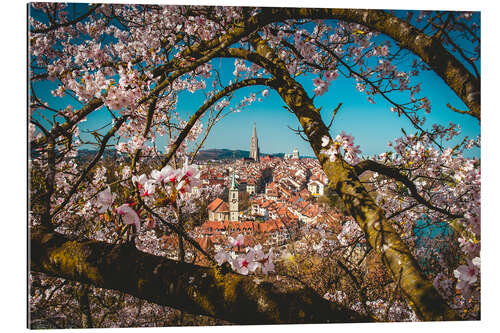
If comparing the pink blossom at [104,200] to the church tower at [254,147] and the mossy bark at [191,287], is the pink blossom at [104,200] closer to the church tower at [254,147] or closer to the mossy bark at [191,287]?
the mossy bark at [191,287]

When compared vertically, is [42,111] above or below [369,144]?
above

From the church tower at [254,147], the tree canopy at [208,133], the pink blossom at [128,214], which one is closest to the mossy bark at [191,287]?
the tree canopy at [208,133]

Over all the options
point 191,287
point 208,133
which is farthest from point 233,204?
point 191,287

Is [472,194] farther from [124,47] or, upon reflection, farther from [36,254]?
[124,47]

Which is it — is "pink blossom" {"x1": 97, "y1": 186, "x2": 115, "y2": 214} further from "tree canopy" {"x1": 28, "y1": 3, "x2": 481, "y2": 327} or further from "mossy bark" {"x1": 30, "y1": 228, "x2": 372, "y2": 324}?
"mossy bark" {"x1": 30, "y1": 228, "x2": 372, "y2": 324}

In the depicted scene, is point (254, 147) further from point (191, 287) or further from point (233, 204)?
point (191, 287)

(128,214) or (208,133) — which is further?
(208,133)

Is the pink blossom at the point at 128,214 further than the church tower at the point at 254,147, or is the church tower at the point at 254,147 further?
the church tower at the point at 254,147
